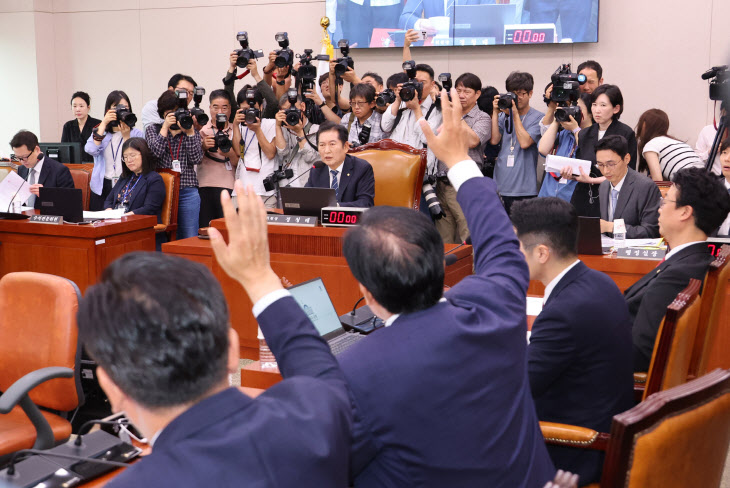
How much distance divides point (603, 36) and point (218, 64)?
3820mm

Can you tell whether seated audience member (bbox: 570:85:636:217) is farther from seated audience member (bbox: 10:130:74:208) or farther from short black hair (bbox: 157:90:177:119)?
seated audience member (bbox: 10:130:74:208)

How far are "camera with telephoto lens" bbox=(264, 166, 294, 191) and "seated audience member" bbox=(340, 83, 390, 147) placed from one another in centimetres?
60

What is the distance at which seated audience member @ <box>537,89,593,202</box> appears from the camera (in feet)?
15.2

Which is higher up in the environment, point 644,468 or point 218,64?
point 218,64

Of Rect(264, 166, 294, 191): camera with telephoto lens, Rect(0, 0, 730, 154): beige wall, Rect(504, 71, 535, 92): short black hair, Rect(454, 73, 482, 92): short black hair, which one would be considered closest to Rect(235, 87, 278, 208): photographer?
Rect(264, 166, 294, 191): camera with telephoto lens

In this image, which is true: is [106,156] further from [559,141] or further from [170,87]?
[559,141]

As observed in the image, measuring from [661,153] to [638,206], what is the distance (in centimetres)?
131

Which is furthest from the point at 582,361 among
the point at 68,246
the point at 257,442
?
the point at 68,246

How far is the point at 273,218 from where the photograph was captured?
12.0 feet

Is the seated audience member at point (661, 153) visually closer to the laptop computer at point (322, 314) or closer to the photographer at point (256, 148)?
the photographer at point (256, 148)

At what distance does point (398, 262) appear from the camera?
4.03 feet

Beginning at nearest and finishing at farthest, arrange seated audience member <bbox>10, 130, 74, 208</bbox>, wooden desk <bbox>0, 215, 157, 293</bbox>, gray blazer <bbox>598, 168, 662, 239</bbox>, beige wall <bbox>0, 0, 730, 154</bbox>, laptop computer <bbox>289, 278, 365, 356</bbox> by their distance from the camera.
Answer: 1. laptop computer <bbox>289, 278, 365, 356</bbox>
2. gray blazer <bbox>598, 168, 662, 239</bbox>
3. wooden desk <bbox>0, 215, 157, 293</bbox>
4. seated audience member <bbox>10, 130, 74, 208</bbox>
5. beige wall <bbox>0, 0, 730, 154</bbox>

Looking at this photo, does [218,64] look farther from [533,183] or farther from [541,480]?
[541,480]

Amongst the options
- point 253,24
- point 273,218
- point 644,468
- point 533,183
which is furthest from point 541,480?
point 253,24
